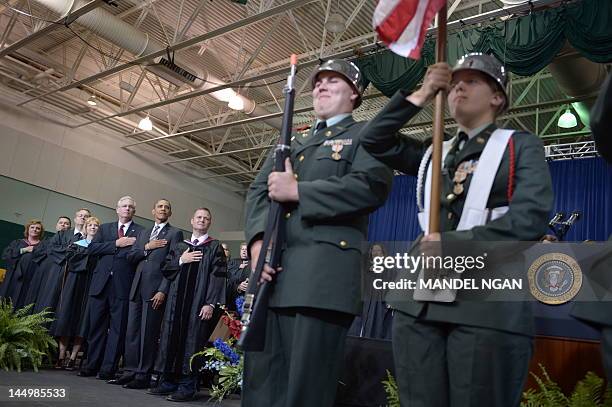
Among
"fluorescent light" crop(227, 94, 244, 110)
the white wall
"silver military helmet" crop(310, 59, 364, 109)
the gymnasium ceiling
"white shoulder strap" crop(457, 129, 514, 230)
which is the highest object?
the gymnasium ceiling

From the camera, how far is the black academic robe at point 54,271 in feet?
18.7

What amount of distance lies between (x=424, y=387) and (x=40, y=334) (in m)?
4.61

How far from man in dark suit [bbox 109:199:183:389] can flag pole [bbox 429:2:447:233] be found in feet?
11.4

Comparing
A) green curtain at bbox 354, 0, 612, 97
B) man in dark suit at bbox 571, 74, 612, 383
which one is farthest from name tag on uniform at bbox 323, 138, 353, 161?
green curtain at bbox 354, 0, 612, 97

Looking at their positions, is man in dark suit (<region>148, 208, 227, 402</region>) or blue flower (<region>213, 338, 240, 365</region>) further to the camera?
man in dark suit (<region>148, 208, 227, 402</region>)

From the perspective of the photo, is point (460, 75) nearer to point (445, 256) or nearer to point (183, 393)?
point (445, 256)

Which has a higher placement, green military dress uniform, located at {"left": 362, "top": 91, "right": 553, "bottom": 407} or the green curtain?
the green curtain

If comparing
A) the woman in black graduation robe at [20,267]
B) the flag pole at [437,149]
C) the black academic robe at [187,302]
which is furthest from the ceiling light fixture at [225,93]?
the flag pole at [437,149]

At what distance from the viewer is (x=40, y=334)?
16.1ft

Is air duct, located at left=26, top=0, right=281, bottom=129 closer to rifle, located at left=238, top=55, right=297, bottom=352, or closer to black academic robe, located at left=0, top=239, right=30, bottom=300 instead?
black academic robe, located at left=0, top=239, right=30, bottom=300

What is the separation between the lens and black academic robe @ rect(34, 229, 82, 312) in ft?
18.7

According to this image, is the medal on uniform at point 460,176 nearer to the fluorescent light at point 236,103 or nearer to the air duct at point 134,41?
the air duct at point 134,41

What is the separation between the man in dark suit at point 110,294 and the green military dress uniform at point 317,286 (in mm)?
3564

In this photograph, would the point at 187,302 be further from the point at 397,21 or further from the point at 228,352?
the point at 397,21
